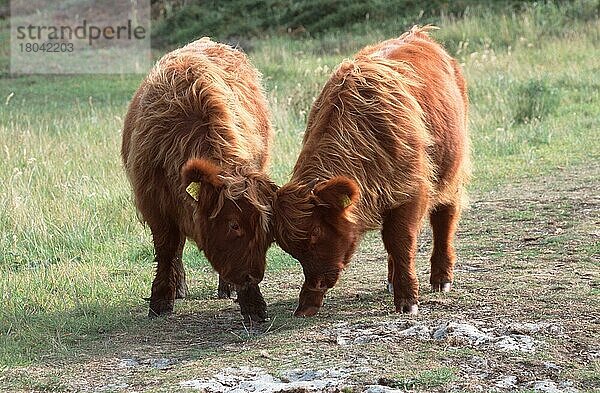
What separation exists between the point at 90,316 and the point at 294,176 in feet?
5.69

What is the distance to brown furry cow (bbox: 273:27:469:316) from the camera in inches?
219

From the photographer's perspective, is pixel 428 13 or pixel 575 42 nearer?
pixel 575 42

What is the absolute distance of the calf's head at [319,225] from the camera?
5461 millimetres

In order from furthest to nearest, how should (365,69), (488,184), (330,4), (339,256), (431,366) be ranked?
(330,4) → (488,184) → (365,69) → (339,256) → (431,366)

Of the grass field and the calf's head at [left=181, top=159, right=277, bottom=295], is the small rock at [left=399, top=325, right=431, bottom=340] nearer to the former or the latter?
the grass field

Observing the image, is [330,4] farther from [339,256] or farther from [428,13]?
[339,256]

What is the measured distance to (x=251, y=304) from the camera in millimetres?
5902

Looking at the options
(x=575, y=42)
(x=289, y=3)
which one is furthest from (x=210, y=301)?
(x=289, y=3)

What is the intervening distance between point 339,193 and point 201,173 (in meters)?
0.77

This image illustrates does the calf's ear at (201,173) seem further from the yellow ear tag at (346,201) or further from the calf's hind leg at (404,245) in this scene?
the calf's hind leg at (404,245)

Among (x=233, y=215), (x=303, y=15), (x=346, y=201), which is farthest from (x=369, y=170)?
(x=303, y=15)

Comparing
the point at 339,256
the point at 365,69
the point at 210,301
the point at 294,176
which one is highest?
the point at 365,69

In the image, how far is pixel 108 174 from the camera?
1026 cm

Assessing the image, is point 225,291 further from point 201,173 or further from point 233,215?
point 201,173
